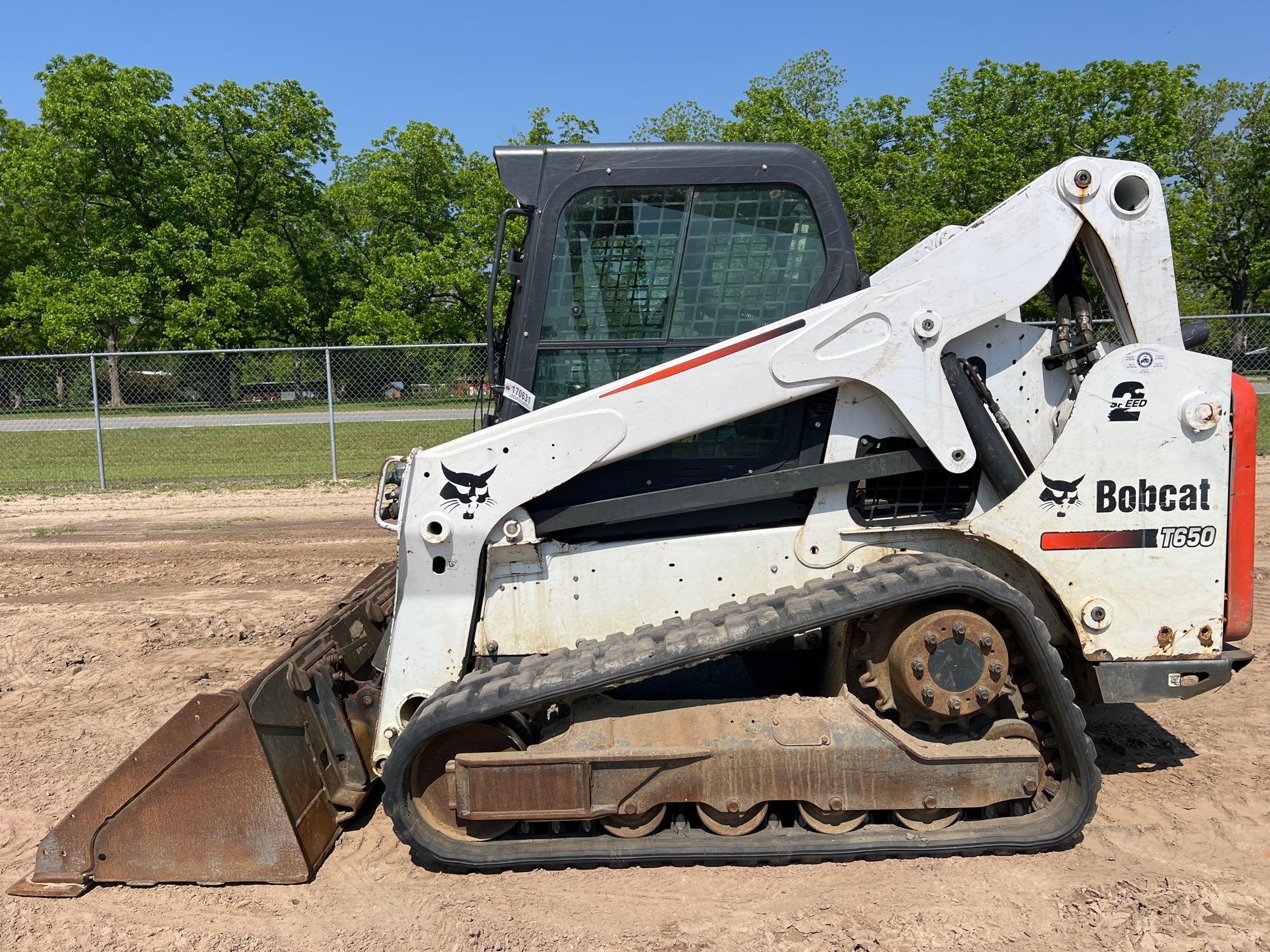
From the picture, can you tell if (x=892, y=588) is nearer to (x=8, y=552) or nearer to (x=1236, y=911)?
(x=1236, y=911)

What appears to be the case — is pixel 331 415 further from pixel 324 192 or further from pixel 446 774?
pixel 324 192

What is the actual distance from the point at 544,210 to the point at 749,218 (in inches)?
32.3

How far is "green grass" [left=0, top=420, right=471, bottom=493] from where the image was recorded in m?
13.8

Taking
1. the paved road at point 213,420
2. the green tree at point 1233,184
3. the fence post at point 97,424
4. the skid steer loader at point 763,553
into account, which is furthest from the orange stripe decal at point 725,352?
the green tree at point 1233,184

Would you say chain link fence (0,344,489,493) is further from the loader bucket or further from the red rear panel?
the red rear panel

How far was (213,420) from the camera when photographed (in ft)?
47.9

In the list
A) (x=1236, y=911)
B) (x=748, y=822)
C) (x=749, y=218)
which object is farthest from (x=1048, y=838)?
(x=749, y=218)

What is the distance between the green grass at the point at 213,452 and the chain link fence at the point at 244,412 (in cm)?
3

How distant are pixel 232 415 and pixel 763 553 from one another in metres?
13.2

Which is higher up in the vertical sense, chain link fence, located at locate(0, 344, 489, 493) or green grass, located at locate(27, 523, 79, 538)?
chain link fence, located at locate(0, 344, 489, 493)

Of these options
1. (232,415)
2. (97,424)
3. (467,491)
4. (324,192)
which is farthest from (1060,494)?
(324,192)

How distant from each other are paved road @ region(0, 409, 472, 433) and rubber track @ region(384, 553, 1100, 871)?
36.8ft

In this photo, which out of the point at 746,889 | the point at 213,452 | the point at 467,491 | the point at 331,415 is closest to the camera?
the point at 746,889

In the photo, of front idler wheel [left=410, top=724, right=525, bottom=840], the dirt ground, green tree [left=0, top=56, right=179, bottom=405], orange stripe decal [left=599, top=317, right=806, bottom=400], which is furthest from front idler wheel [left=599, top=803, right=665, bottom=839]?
green tree [left=0, top=56, right=179, bottom=405]
